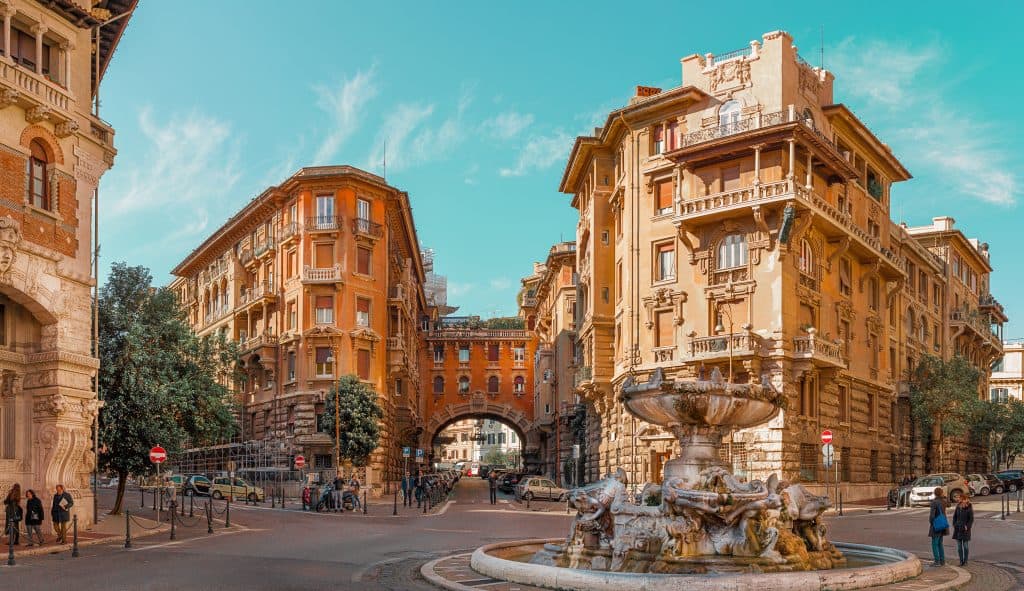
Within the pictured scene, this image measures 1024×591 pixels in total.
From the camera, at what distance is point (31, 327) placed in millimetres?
24438

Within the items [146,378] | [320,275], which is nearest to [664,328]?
[320,275]

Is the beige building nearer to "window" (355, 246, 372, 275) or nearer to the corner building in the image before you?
→ the corner building

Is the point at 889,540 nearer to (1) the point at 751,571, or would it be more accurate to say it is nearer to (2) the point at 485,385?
(1) the point at 751,571

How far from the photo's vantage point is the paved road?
15.5 m

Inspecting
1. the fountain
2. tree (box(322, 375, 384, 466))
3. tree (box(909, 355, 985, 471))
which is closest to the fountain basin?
the fountain

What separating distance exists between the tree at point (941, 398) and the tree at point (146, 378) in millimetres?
34344

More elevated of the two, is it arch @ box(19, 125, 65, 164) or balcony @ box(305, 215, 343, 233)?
balcony @ box(305, 215, 343, 233)

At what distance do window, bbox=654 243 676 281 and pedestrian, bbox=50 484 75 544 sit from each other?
2674 cm

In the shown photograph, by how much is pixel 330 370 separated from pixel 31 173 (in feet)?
98.0

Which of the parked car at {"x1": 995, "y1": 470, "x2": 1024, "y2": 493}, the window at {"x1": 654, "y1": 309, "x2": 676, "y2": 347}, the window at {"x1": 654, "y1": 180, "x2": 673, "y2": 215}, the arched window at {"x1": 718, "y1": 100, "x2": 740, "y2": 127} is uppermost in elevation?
the arched window at {"x1": 718, "y1": 100, "x2": 740, "y2": 127}

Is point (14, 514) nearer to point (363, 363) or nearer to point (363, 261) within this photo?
point (363, 363)

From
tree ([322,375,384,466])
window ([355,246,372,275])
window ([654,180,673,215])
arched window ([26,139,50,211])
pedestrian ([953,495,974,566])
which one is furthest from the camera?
window ([355,246,372,275])

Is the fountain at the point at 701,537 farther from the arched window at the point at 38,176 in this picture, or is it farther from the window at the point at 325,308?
the window at the point at 325,308

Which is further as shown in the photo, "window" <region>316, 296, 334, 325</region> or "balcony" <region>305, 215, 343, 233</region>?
"window" <region>316, 296, 334, 325</region>
